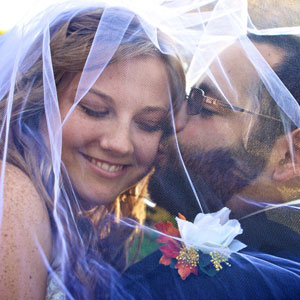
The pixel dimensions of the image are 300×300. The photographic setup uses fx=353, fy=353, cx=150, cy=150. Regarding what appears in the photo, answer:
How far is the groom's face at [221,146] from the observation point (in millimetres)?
1426

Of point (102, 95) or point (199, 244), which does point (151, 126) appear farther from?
point (199, 244)

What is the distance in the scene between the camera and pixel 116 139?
1338mm

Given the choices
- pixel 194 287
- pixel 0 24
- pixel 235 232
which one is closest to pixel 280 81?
pixel 235 232

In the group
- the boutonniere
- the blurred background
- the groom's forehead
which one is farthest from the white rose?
the blurred background

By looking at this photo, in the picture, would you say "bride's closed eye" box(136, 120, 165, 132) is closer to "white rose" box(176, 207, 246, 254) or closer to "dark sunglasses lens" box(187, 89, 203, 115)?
"dark sunglasses lens" box(187, 89, 203, 115)

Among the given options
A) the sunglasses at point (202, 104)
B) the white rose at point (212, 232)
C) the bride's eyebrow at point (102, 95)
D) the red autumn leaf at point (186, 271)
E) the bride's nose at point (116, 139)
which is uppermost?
the bride's eyebrow at point (102, 95)

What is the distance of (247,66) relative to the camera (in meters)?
1.44

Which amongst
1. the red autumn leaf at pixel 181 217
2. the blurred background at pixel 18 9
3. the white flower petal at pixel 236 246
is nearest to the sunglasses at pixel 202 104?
the red autumn leaf at pixel 181 217

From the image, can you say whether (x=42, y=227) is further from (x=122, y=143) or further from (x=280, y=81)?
(x=280, y=81)

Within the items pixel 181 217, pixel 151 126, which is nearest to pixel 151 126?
pixel 151 126

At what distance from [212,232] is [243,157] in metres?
0.34

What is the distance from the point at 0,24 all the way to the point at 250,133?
79.4 inches

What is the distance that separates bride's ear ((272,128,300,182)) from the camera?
1404 mm

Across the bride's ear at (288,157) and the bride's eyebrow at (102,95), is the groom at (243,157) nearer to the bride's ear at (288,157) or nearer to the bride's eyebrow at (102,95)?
the bride's ear at (288,157)
